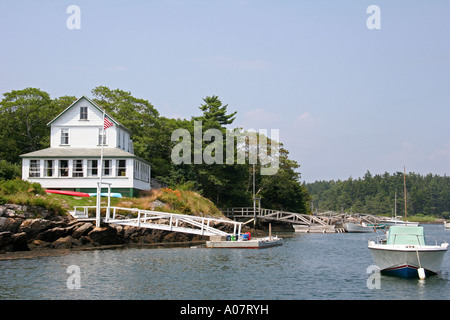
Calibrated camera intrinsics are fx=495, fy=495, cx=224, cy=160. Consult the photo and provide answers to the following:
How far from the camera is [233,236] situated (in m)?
45.2

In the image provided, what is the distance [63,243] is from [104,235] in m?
4.18

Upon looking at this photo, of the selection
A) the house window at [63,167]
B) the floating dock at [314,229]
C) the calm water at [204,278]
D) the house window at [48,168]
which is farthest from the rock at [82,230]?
the floating dock at [314,229]

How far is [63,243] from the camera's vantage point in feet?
133

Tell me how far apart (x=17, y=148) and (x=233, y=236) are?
122 feet

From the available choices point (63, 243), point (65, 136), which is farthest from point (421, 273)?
point (65, 136)

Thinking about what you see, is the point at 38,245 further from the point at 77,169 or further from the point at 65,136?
the point at 65,136

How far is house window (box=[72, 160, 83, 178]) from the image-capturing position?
55031 millimetres

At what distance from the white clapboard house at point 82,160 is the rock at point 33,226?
14.6 meters

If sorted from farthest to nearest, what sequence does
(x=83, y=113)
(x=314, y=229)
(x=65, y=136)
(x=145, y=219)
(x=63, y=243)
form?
1. (x=314, y=229)
2. (x=83, y=113)
3. (x=65, y=136)
4. (x=145, y=219)
5. (x=63, y=243)

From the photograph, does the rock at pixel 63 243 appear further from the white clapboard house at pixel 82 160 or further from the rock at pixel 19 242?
the white clapboard house at pixel 82 160

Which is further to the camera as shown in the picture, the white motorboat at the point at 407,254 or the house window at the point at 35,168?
the house window at the point at 35,168

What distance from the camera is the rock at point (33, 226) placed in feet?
127

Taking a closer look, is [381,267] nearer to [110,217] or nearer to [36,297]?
[36,297]
